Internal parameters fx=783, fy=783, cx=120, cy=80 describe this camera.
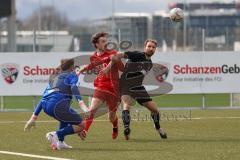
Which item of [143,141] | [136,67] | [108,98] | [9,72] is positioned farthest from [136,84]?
[9,72]

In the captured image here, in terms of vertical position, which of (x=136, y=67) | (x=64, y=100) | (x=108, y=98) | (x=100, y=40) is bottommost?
(x=108, y=98)

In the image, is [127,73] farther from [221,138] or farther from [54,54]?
[54,54]

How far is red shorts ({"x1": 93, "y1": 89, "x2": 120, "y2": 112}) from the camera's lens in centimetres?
1551

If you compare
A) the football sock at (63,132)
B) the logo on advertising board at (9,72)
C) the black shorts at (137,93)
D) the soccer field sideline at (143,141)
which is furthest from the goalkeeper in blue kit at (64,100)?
the logo on advertising board at (9,72)

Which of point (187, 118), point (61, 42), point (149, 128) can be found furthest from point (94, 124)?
point (61, 42)

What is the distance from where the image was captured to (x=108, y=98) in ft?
51.3

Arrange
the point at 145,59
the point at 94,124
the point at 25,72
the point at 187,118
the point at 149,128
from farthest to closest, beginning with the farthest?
the point at 25,72 → the point at 187,118 → the point at 94,124 → the point at 149,128 → the point at 145,59

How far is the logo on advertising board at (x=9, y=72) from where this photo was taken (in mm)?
24875

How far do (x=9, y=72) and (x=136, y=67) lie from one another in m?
9.94

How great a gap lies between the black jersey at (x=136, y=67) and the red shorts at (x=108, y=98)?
0.51 m

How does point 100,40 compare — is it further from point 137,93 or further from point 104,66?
point 137,93

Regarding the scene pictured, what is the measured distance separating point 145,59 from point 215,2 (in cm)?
16024

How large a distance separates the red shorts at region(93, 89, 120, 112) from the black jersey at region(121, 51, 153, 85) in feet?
1.67

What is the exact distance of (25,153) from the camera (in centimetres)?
1304
